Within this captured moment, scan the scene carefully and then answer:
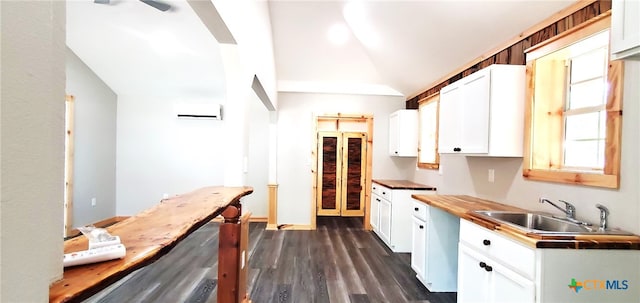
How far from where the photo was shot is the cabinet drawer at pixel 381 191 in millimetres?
4035

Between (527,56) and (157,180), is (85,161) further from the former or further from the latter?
(527,56)

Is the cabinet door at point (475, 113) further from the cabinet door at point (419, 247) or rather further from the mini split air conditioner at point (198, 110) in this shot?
the mini split air conditioner at point (198, 110)

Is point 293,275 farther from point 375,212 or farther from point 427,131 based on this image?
point 427,131

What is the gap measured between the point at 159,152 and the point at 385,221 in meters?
4.20

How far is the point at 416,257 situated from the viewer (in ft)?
9.78

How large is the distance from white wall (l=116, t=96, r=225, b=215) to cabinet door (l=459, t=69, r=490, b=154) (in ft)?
13.4

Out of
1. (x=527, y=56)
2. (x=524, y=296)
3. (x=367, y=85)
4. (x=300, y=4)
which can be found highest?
(x=300, y=4)

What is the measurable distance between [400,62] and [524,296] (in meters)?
3.14

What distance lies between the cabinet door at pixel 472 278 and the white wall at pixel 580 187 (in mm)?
628

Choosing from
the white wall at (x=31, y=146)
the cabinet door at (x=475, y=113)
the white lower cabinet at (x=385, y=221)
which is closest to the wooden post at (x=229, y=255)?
the white wall at (x=31, y=146)

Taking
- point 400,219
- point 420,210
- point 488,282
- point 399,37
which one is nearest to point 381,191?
point 400,219

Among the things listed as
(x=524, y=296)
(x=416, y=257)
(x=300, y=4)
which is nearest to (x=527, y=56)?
(x=524, y=296)

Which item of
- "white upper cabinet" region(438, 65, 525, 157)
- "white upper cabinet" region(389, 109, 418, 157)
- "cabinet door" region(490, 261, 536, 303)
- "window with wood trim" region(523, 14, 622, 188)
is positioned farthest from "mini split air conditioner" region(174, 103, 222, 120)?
"cabinet door" region(490, 261, 536, 303)

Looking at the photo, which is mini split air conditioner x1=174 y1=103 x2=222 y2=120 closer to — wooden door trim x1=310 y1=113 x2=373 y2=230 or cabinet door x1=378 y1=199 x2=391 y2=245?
wooden door trim x1=310 y1=113 x2=373 y2=230
